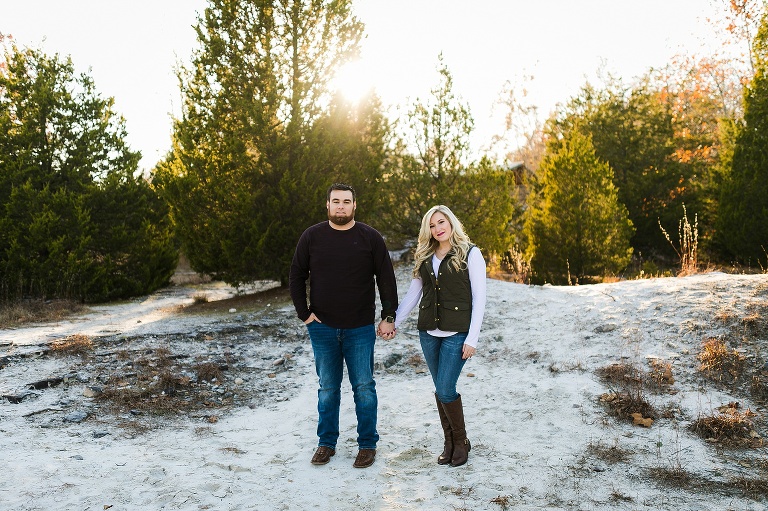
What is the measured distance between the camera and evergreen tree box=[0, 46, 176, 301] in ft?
39.4

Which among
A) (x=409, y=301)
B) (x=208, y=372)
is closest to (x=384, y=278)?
(x=409, y=301)

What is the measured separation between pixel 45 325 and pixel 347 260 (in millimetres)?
7594

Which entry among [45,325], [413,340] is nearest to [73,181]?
[45,325]

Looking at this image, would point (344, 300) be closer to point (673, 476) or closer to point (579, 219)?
point (673, 476)

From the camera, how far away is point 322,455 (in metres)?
4.26

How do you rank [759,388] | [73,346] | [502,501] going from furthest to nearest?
[73,346], [759,388], [502,501]

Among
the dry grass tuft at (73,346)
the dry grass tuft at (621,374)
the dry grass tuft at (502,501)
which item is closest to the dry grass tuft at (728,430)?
the dry grass tuft at (621,374)

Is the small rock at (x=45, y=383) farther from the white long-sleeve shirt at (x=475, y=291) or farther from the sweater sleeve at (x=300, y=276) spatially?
the white long-sleeve shirt at (x=475, y=291)

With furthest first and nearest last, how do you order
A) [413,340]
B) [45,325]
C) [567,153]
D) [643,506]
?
[567,153] → [45,325] → [413,340] → [643,506]

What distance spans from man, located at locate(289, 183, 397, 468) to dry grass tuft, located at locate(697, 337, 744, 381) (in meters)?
3.82

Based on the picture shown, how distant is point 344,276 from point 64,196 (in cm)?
1070

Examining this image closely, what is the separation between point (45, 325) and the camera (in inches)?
365

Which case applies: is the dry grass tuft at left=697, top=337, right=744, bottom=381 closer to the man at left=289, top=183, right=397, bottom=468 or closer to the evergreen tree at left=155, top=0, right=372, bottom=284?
the man at left=289, top=183, right=397, bottom=468

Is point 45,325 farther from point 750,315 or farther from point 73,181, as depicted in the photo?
point 750,315
